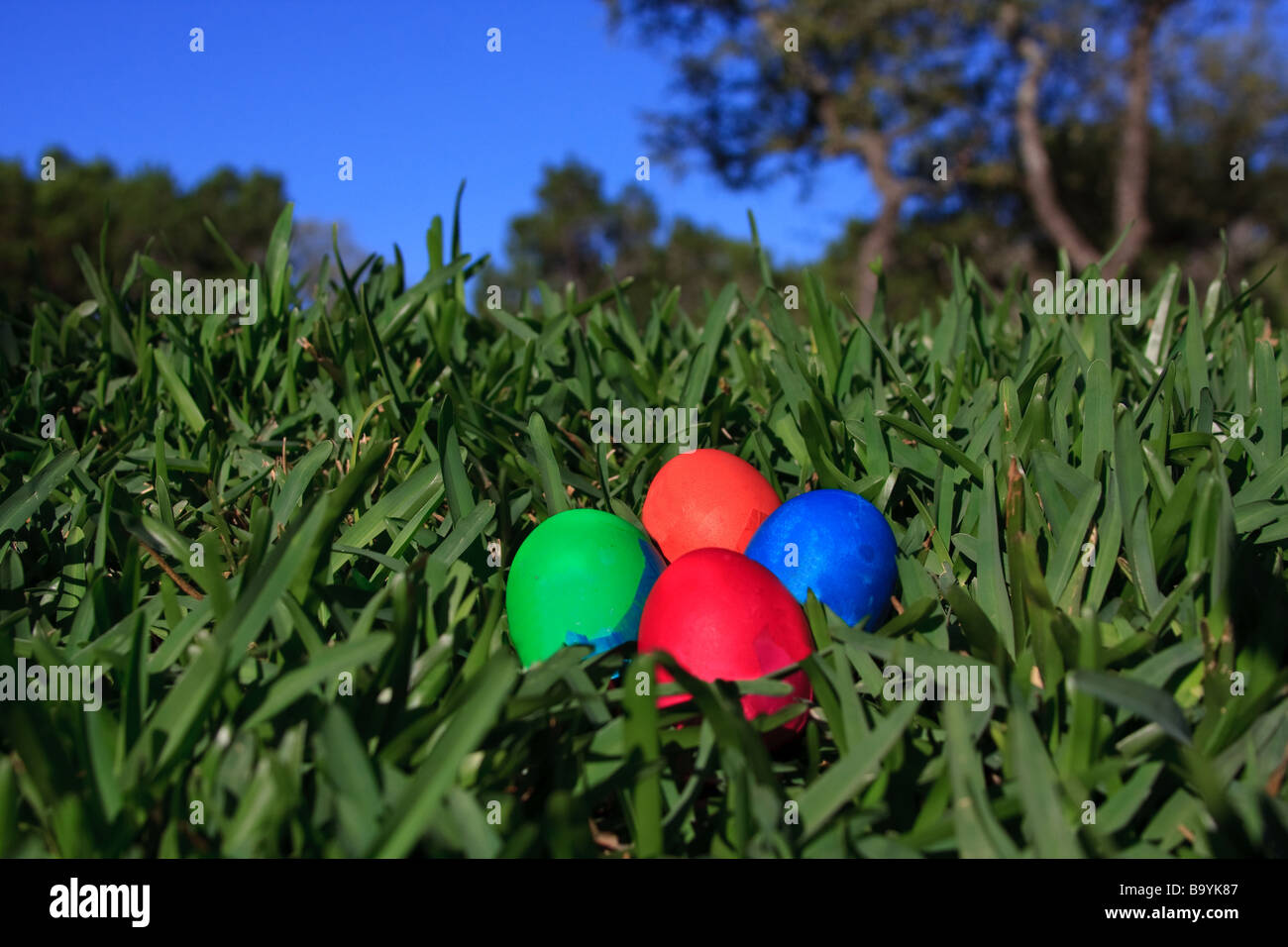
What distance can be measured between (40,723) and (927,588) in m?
1.04

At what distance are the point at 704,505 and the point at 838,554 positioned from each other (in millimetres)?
259

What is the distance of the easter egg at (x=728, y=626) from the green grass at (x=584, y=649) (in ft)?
0.18

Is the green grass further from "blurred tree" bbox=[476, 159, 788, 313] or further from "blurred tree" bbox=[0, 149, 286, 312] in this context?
"blurred tree" bbox=[476, 159, 788, 313]

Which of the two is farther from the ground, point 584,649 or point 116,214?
point 116,214

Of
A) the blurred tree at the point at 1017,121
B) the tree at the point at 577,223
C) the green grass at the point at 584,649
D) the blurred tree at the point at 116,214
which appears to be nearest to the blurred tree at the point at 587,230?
the tree at the point at 577,223

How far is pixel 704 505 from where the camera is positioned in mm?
1433

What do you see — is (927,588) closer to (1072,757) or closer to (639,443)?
(1072,757)

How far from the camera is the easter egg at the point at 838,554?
1247 mm

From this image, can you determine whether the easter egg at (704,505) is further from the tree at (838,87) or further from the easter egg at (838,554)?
the tree at (838,87)

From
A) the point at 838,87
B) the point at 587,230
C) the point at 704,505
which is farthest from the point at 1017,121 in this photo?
the point at 587,230

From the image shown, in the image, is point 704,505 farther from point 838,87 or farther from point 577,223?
point 577,223

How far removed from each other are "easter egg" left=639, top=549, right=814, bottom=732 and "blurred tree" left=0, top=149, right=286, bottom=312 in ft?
107

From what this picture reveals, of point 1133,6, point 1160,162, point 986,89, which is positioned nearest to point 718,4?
point 986,89

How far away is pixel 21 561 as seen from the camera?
1.33 m
